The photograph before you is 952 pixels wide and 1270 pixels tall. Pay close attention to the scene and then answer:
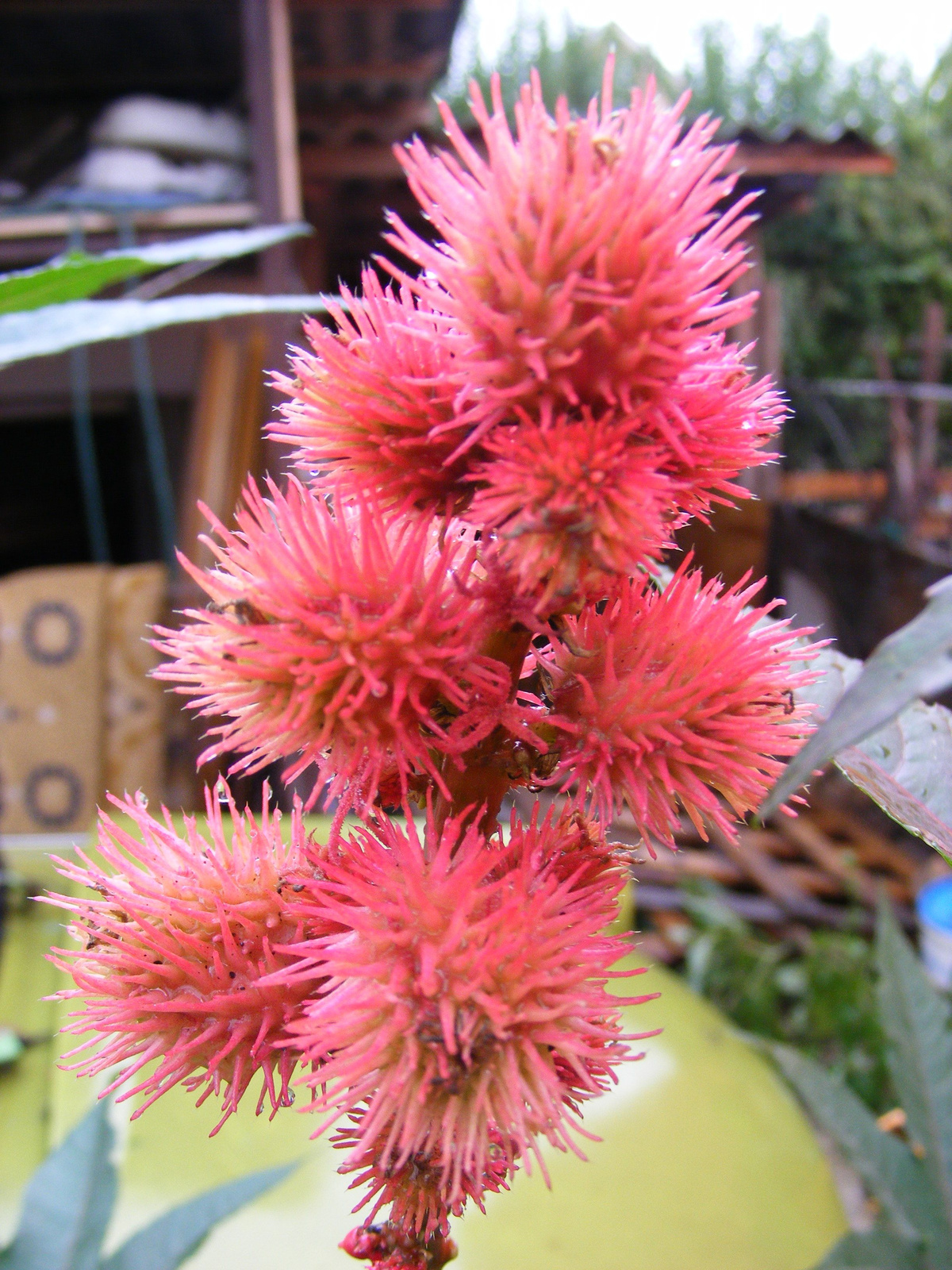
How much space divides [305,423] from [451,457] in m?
0.08

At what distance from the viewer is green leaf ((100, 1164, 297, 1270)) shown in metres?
0.65

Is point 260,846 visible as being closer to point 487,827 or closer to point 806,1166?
point 487,827

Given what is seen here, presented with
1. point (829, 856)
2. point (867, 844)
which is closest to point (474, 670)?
point (829, 856)

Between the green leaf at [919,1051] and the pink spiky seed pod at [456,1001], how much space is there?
2.28ft

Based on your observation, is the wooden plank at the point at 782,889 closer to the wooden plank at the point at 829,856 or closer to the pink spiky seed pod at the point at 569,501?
the wooden plank at the point at 829,856

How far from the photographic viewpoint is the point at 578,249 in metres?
0.34

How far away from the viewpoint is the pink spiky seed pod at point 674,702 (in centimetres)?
38

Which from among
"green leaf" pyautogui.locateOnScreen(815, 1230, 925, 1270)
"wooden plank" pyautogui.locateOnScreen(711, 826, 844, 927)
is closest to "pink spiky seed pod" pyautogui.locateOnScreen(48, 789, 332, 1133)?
"green leaf" pyautogui.locateOnScreen(815, 1230, 925, 1270)

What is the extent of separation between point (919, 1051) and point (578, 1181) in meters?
0.46

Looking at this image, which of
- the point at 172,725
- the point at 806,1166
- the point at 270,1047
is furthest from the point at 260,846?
the point at 172,725

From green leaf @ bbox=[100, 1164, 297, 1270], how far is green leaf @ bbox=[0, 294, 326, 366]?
56cm

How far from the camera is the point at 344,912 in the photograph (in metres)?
0.37

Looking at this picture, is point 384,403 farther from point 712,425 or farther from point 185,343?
point 185,343

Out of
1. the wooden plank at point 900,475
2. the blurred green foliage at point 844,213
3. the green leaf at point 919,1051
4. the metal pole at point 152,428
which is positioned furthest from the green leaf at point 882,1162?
the blurred green foliage at point 844,213
